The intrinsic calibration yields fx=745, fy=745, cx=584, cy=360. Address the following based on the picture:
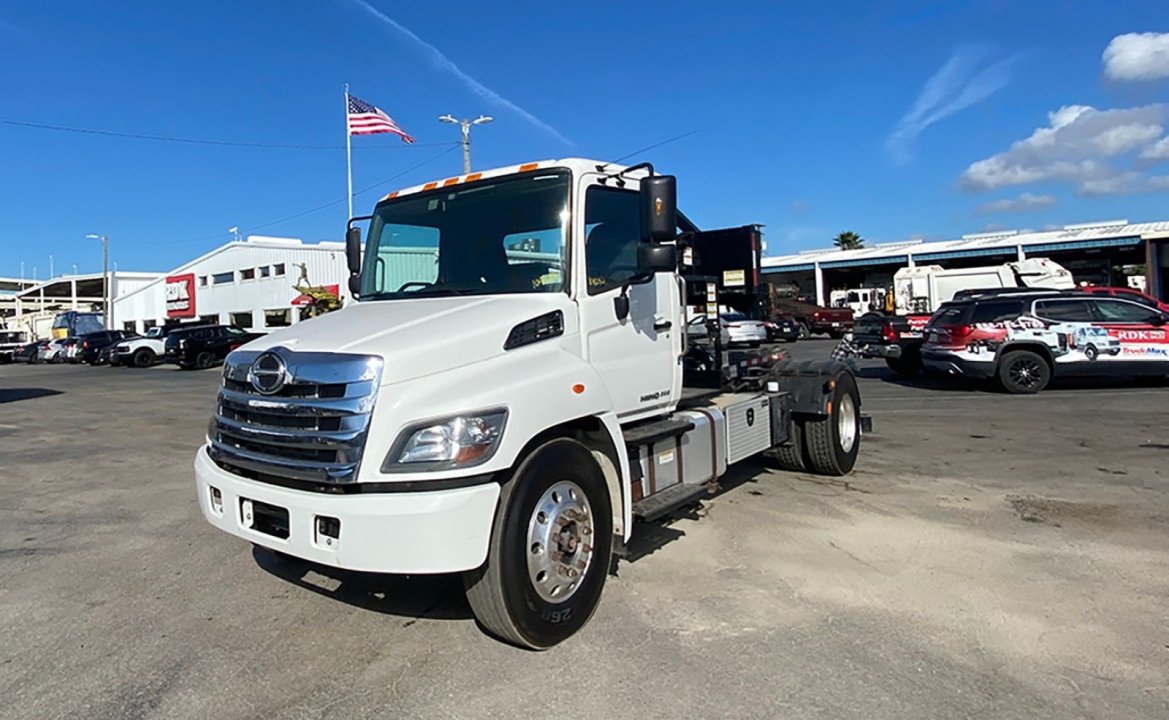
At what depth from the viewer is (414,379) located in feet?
11.1

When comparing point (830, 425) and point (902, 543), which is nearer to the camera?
point (902, 543)

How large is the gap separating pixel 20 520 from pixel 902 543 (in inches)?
280

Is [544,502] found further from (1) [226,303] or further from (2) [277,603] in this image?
(1) [226,303]

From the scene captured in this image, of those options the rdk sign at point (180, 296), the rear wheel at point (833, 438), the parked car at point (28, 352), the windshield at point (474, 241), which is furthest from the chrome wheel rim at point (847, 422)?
the rdk sign at point (180, 296)

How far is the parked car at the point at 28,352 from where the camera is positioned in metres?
42.1

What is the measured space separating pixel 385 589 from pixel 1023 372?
1279 centimetres

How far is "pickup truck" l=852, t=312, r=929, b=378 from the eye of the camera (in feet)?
53.2

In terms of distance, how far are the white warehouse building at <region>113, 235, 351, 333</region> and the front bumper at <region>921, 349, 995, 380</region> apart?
31.1 metres

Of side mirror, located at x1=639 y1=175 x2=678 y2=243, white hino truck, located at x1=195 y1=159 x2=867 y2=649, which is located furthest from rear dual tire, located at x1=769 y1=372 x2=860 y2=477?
side mirror, located at x1=639 y1=175 x2=678 y2=243

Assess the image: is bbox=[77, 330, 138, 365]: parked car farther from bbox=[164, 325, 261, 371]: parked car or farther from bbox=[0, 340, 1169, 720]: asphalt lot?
bbox=[0, 340, 1169, 720]: asphalt lot

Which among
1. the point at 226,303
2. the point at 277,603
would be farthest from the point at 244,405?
the point at 226,303

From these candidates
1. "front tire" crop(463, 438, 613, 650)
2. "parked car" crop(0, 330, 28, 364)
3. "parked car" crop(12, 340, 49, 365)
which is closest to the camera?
"front tire" crop(463, 438, 613, 650)

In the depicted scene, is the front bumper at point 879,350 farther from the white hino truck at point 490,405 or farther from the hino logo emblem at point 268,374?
the hino logo emblem at point 268,374

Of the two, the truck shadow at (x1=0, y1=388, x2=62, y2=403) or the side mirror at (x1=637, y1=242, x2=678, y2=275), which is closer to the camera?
the side mirror at (x1=637, y1=242, x2=678, y2=275)
